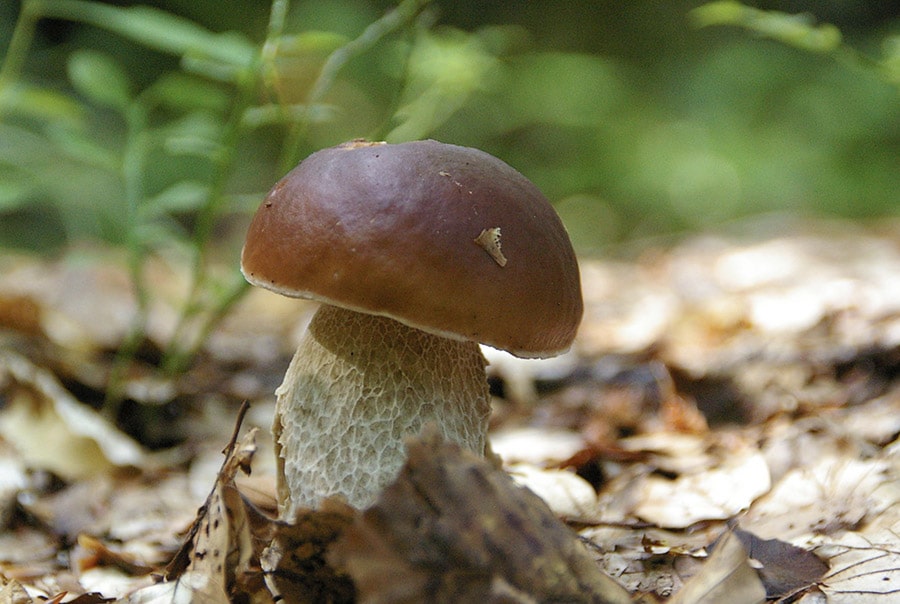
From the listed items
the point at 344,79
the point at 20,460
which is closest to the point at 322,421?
the point at 20,460

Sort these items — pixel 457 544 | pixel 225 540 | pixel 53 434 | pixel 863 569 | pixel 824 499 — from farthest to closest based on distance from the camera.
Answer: pixel 53 434 → pixel 824 499 → pixel 863 569 → pixel 225 540 → pixel 457 544

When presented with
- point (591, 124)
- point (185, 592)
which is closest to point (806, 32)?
point (185, 592)

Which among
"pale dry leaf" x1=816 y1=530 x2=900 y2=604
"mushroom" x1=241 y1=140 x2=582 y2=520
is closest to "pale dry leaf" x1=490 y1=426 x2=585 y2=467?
"mushroom" x1=241 y1=140 x2=582 y2=520

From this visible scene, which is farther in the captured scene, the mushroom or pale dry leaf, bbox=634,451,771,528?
pale dry leaf, bbox=634,451,771,528

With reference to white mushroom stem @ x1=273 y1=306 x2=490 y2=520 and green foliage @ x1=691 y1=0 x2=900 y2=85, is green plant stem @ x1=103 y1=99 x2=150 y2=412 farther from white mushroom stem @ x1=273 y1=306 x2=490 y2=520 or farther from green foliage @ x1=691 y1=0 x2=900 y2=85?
green foliage @ x1=691 y1=0 x2=900 y2=85

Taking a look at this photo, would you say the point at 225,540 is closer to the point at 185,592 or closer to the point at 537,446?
the point at 185,592

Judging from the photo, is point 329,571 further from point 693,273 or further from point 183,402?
point 693,273

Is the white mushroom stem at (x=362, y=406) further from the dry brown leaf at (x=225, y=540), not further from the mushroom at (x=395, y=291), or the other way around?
the dry brown leaf at (x=225, y=540)
